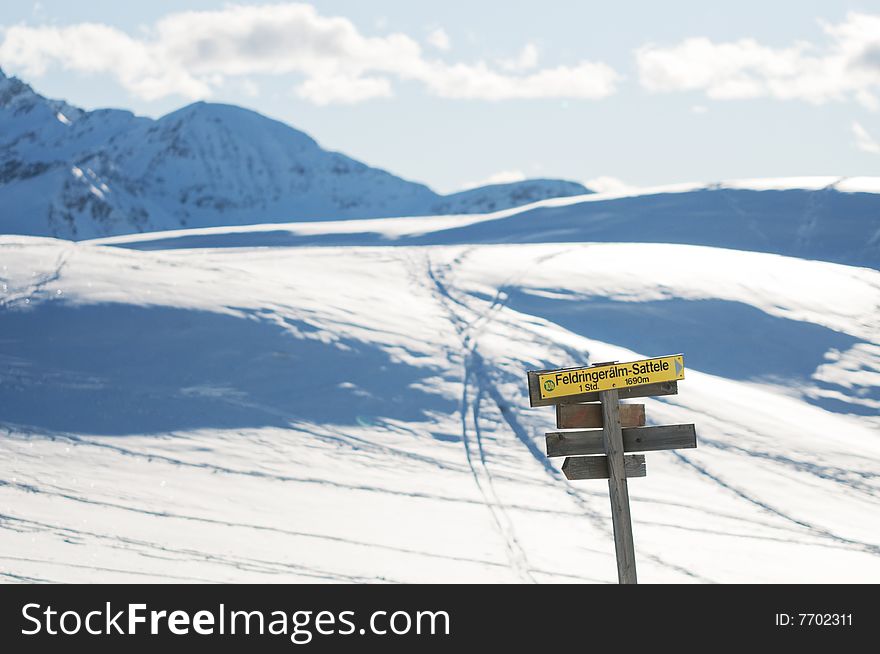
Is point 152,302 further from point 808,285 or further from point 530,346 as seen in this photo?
point 808,285

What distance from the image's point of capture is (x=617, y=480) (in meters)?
5.95

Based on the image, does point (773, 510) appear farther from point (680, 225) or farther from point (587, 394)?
point (680, 225)

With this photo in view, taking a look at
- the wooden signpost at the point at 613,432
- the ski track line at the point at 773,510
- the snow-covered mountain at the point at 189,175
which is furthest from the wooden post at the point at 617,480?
the snow-covered mountain at the point at 189,175

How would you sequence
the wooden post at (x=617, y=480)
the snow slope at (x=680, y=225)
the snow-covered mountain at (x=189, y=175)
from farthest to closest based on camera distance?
the snow-covered mountain at (x=189, y=175) → the snow slope at (x=680, y=225) → the wooden post at (x=617, y=480)

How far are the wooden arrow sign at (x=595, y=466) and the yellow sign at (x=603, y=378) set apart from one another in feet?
1.32

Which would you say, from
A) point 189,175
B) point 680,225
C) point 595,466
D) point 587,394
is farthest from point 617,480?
point 189,175

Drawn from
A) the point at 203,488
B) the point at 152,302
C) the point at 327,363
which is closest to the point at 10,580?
the point at 203,488

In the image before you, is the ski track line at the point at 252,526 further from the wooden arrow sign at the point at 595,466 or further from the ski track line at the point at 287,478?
the wooden arrow sign at the point at 595,466

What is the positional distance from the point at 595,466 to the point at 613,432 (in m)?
0.23

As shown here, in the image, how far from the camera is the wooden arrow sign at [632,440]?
596cm

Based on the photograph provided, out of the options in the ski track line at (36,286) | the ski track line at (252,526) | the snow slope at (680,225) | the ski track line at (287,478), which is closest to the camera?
the ski track line at (252,526)

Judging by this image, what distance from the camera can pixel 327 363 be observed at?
14.4 m

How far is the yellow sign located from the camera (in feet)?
19.6

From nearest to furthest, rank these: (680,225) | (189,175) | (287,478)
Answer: (287,478)
(680,225)
(189,175)
